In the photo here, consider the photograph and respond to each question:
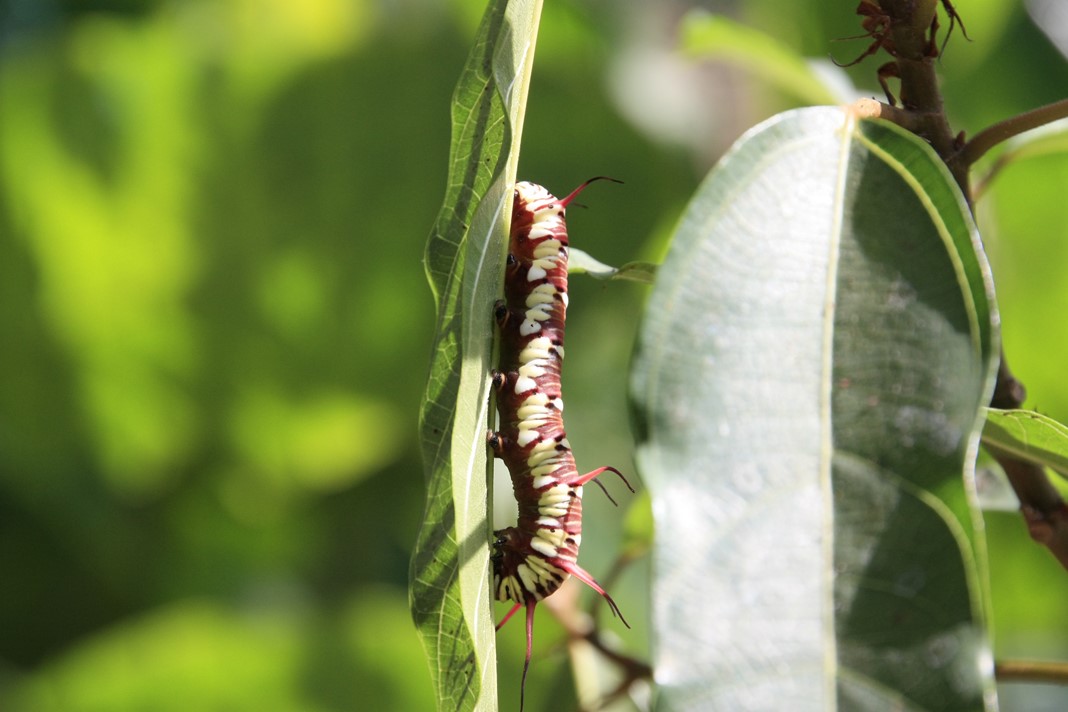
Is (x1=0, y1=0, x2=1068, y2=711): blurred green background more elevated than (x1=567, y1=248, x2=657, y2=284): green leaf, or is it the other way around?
(x1=567, y1=248, x2=657, y2=284): green leaf

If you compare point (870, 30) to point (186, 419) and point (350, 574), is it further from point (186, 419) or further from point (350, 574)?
point (186, 419)

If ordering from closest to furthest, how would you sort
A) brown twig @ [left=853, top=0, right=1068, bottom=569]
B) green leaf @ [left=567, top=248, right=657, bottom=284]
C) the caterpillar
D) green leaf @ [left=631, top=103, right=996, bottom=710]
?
green leaf @ [left=631, top=103, right=996, bottom=710] < brown twig @ [left=853, top=0, right=1068, bottom=569] < green leaf @ [left=567, top=248, right=657, bottom=284] < the caterpillar

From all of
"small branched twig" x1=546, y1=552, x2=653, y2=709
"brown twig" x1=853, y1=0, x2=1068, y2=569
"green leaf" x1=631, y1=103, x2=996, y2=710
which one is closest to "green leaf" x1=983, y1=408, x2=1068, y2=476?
"brown twig" x1=853, y1=0, x2=1068, y2=569

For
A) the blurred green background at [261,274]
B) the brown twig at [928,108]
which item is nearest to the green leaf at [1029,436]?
the brown twig at [928,108]

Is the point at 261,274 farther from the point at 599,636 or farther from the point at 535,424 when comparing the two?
the point at 535,424

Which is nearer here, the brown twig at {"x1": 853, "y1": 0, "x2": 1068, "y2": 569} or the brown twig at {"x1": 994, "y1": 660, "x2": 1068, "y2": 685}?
the brown twig at {"x1": 853, "y1": 0, "x2": 1068, "y2": 569}

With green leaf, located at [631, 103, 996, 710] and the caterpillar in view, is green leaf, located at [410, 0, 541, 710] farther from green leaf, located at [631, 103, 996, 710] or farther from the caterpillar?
the caterpillar
